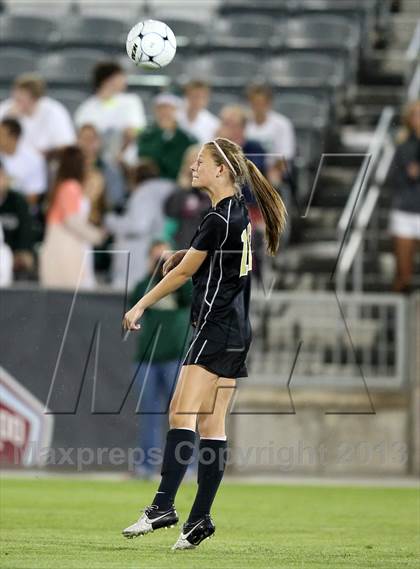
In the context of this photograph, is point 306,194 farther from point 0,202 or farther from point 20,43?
point 20,43

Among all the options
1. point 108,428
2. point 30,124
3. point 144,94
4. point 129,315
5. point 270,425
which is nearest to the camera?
Answer: point 129,315

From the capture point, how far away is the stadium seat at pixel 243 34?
22.2m

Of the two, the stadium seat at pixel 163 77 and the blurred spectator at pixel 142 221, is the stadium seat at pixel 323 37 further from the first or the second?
the blurred spectator at pixel 142 221

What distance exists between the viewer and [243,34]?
22.4 m

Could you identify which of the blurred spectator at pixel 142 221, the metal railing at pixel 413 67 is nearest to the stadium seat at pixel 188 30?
the metal railing at pixel 413 67

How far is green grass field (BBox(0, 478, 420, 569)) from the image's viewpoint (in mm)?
8073

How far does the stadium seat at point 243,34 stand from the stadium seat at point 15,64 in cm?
260

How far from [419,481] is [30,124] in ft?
20.1

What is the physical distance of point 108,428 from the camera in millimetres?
15039

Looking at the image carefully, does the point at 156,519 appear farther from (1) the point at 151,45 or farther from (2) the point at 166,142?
(2) the point at 166,142

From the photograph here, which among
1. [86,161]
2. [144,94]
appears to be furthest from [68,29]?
[86,161]

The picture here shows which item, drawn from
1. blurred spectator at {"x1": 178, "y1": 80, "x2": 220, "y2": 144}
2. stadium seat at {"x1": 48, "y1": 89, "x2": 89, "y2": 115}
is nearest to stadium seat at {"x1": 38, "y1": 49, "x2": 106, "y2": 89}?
stadium seat at {"x1": 48, "y1": 89, "x2": 89, "y2": 115}

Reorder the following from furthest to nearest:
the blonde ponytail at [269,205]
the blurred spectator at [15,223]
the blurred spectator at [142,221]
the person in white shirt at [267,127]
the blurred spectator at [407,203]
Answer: the person in white shirt at [267,127]
the blurred spectator at [407,203]
the blurred spectator at [142,221]
the blurred spectator at [15,223]
the blonde ponytail at [269,205]

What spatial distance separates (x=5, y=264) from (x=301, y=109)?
5.79 metres
